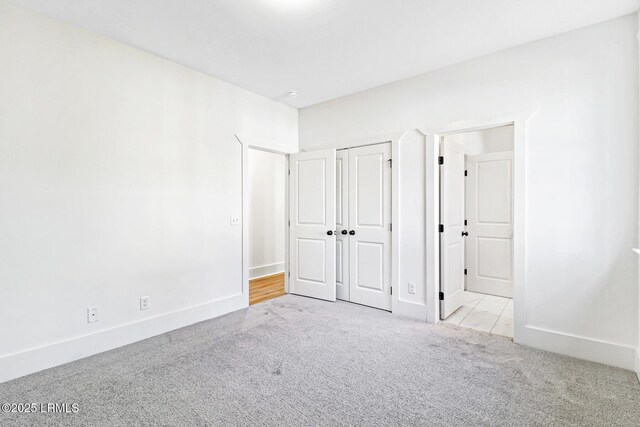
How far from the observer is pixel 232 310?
3.65 m

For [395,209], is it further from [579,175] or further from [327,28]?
[327,28]

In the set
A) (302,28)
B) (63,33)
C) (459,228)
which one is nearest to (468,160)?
(459,228)

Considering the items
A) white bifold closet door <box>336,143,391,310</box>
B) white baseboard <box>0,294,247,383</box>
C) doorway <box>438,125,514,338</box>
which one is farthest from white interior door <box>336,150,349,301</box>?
white baseboard <box>0,294,247,383</box>

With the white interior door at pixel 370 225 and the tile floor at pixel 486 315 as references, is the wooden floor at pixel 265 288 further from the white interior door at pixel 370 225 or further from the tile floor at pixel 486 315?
the tile floor at pixel 486 315

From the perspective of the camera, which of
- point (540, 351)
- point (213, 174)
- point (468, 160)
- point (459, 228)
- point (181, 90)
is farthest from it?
point (468, 160)

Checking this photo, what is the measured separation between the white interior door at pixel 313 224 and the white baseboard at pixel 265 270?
121cm

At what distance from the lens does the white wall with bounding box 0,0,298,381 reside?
2260mm

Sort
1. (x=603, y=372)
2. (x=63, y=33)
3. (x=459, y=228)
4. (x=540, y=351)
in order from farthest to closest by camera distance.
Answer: (x=459, y=228) → (x=540, y=351) → (x=63, y=33) → (x=603, y=372)

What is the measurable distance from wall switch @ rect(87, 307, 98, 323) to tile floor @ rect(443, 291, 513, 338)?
3308 mm

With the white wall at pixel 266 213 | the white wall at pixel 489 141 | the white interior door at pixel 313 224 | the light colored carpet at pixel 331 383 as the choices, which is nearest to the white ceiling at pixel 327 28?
the white interior door at pixel 313 224

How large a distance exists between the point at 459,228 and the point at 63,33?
13.7 ft

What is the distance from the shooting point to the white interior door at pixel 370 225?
370 cm

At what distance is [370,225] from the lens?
151 inches

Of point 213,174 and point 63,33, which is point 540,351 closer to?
point 213,174
